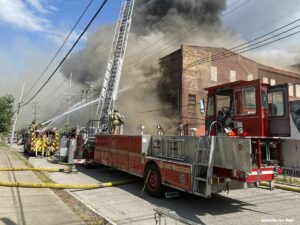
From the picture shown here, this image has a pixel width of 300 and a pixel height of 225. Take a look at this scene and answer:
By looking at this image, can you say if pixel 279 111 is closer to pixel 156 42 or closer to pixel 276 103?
pixel 276 103

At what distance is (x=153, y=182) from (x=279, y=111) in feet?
11.5

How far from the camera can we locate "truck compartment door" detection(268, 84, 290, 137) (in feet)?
25.9

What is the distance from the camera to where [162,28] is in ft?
117

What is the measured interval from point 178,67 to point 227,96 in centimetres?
2375

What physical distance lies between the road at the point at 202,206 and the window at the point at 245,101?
2.11 metres

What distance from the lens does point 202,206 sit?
7.55m

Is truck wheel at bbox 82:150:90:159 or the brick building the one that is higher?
the brick building

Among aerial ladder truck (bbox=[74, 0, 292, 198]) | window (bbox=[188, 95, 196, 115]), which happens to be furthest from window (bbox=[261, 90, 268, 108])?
window (bbox=[188, 95, 196, 115])

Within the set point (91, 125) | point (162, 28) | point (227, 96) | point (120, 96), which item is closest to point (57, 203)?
point (227, 96)

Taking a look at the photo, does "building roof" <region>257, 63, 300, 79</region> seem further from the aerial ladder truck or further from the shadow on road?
the shadow on road

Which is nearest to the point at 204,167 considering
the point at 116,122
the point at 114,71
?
the point at 116,122

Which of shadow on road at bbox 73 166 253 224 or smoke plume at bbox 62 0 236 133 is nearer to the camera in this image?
shadow on road at bbox 73 166 253 224

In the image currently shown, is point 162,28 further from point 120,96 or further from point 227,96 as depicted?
point 227,96

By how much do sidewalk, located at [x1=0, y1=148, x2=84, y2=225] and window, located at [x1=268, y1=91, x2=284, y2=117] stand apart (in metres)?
5.04
